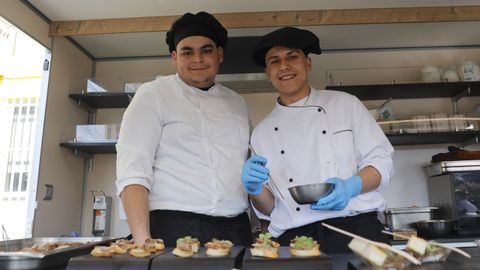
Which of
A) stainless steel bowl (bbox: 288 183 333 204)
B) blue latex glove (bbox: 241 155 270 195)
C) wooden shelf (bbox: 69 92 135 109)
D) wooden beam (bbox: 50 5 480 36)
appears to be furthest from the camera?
wooden shelf (bbox: 69 92 135 109)

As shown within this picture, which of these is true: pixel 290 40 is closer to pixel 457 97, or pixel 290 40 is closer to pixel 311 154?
pixel 311 154

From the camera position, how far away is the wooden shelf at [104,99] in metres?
3.05

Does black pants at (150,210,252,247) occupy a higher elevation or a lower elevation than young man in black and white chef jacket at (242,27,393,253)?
lower

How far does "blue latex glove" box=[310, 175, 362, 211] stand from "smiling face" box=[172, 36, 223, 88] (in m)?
0.68

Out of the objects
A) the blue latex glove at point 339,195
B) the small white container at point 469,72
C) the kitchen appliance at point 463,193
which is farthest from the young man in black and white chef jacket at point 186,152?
the small white container at point 469,72

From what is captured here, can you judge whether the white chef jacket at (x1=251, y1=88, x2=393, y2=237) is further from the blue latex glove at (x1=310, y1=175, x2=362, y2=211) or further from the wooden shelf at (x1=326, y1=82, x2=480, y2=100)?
the wooden shelf at (x1=326, y1=82, x2=480, y2=100)

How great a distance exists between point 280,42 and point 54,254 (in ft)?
3.42

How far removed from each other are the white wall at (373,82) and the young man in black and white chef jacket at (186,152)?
1.72 meters

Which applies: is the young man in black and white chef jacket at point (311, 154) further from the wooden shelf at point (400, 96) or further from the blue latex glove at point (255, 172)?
the wooden shelf at point (400, 96)

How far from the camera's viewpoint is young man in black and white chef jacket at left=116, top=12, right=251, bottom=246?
4.07 feet

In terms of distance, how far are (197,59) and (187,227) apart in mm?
658

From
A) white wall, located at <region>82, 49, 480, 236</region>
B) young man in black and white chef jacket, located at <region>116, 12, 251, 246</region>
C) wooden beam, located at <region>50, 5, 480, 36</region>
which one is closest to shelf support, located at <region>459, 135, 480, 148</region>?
white wall, located at <region>82, 49, 480, 236</region>

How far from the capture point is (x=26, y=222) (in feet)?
8.56

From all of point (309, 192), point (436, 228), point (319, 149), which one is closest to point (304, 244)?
point (309, 192)
